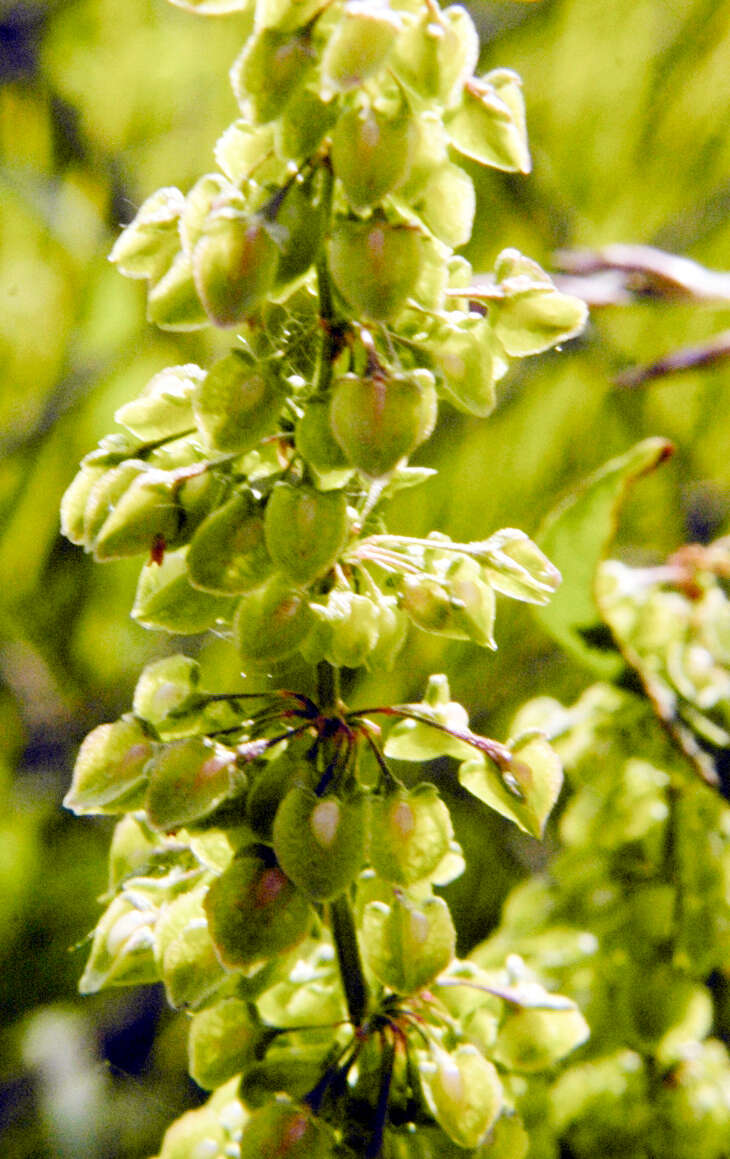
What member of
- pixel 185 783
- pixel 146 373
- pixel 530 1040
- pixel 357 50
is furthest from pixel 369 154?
pixel 146 373

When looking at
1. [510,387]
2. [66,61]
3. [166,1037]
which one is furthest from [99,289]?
[166,1037]

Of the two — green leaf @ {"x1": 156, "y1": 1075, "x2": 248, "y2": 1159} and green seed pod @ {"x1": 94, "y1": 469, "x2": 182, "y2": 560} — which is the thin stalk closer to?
green seed pod @ {"x1": 94, "y1": 469, "x2": 182, "y2": 560}

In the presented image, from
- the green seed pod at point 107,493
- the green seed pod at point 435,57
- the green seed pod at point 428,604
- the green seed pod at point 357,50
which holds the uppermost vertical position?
the green seed pod at point 357,50

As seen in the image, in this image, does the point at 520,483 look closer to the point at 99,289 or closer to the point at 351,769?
the point at 99,289

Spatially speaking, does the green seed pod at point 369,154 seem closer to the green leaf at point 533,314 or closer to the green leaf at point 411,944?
the green leaf at point 533,314

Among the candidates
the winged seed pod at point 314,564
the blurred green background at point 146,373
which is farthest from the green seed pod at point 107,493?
the blurred green background at point 146,373

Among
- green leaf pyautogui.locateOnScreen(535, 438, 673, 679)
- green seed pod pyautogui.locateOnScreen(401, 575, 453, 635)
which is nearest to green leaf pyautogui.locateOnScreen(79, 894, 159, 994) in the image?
green seed pod pyautogui.locateOnScreen(401, 575, 453, 635)
